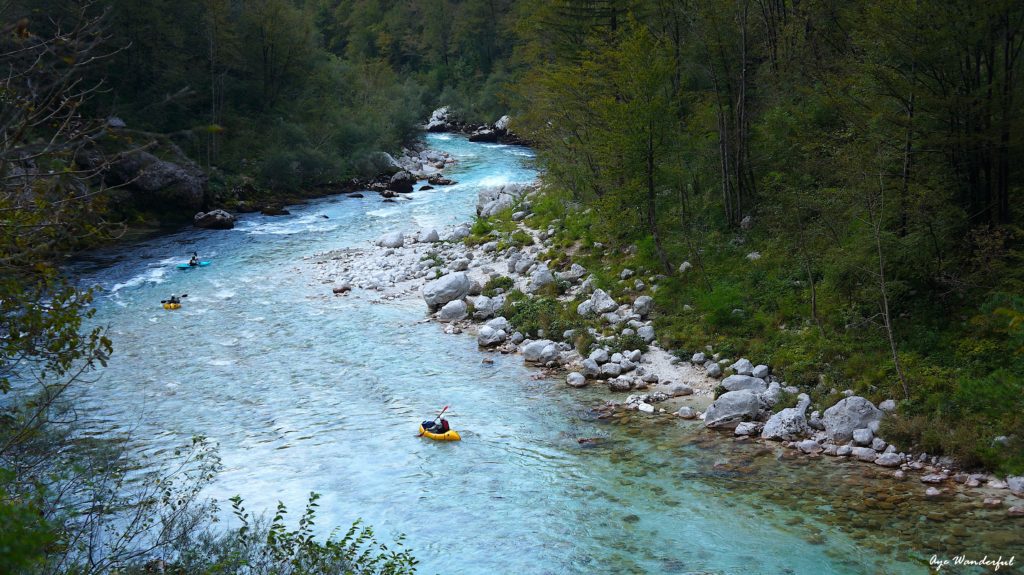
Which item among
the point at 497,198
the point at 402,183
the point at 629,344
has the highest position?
the point at 402,183

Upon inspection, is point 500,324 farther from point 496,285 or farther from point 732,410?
point 732,410

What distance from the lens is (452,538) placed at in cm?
915

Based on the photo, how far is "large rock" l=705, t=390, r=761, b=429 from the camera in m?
11.8

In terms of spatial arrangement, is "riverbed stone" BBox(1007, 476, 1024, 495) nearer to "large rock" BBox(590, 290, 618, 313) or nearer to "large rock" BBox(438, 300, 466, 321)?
"large rock" BBox(590, 290, 618, 313)

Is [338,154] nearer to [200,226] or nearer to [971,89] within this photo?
[200,226]

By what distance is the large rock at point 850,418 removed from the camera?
10.9 metres

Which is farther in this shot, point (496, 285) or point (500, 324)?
point (496, 285)

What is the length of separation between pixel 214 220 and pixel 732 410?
24.3 m

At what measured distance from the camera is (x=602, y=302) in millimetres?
16906

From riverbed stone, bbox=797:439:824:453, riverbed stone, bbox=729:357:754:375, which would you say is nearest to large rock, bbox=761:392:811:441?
riverbed stone, bbox=797:439:824:453
